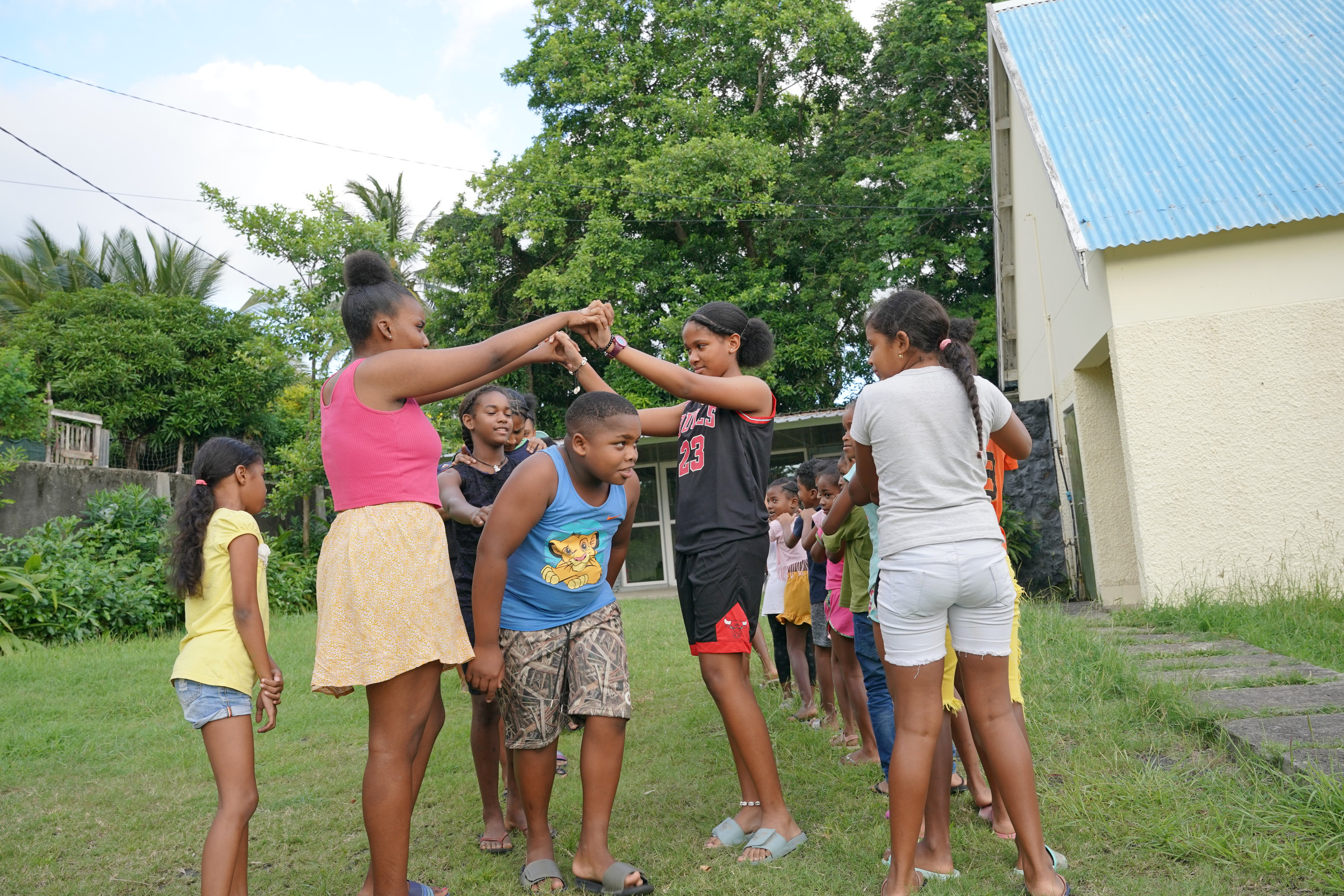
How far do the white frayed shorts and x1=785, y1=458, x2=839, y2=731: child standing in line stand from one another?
77.1 inches

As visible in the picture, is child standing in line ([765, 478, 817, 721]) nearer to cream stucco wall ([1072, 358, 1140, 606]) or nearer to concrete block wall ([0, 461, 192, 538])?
cream stucco wall ([1072, 358, 1140, 606])

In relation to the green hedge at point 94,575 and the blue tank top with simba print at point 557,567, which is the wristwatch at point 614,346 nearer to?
the blue tank top with simba print at point 557,567

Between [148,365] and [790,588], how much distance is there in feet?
52.7

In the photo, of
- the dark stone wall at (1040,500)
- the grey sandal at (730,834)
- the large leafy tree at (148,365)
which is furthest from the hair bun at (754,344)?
the large leafy tree at (148,365)

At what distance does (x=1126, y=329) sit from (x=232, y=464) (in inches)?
250

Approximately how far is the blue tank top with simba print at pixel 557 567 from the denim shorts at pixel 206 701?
0.81m

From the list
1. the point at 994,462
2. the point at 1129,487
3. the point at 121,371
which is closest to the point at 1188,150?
the point at 1129,487

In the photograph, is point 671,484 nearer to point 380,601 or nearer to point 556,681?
point 556,681

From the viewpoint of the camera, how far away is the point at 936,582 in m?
2.66

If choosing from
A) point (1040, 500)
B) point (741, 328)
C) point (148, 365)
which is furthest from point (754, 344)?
point (148, 365)

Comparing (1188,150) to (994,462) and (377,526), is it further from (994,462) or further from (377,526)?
(377,526)

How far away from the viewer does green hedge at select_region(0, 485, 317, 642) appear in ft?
29.8

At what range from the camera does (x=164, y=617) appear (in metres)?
10.1

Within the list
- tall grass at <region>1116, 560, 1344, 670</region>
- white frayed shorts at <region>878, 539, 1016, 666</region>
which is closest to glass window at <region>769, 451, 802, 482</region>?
tall grass at <region>1116, 560, 1344, 670</region>
